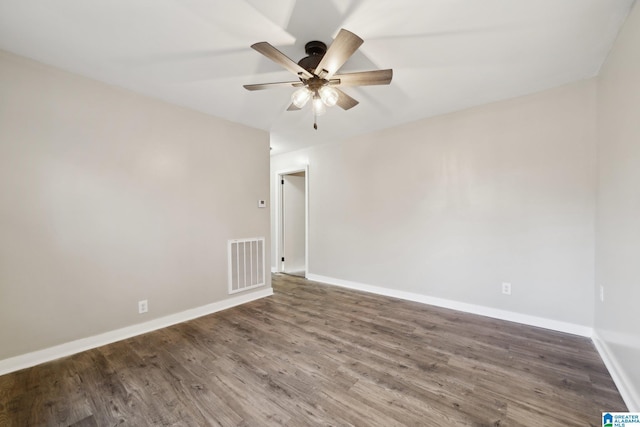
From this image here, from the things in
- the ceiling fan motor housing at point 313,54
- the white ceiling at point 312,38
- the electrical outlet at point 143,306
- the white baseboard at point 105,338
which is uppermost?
the white ceiling at point 312,38

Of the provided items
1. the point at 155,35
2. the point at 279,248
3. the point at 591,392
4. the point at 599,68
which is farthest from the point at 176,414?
the point at 599,68

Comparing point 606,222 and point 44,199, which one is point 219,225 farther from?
point 606,222

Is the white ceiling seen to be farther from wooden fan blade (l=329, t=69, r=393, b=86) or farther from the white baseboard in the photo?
the white baseboard

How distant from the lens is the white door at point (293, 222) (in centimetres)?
513

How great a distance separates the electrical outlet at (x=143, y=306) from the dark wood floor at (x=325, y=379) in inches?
10.4

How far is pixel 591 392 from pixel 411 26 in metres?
2.68

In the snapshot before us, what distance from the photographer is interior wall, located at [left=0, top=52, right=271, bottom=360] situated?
6.31 ft

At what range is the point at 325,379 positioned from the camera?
1.79 meters

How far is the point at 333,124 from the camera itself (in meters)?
3.48

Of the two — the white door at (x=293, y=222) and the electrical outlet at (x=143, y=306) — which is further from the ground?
the white door at (x=293, y=222)

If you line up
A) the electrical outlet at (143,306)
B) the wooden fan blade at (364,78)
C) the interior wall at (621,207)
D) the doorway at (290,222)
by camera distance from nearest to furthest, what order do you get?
1. the interior wall at (621,207)
2. the wooden fan blade at (364,78)
3. the electrical outlet at (143,306)
4. the doorway at (290,222)

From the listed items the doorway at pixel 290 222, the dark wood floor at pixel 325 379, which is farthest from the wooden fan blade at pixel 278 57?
the doorway at pixel 290 222

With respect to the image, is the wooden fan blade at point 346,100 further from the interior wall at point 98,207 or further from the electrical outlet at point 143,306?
the electrical outlet at point 143,306

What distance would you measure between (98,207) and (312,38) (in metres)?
2.33
